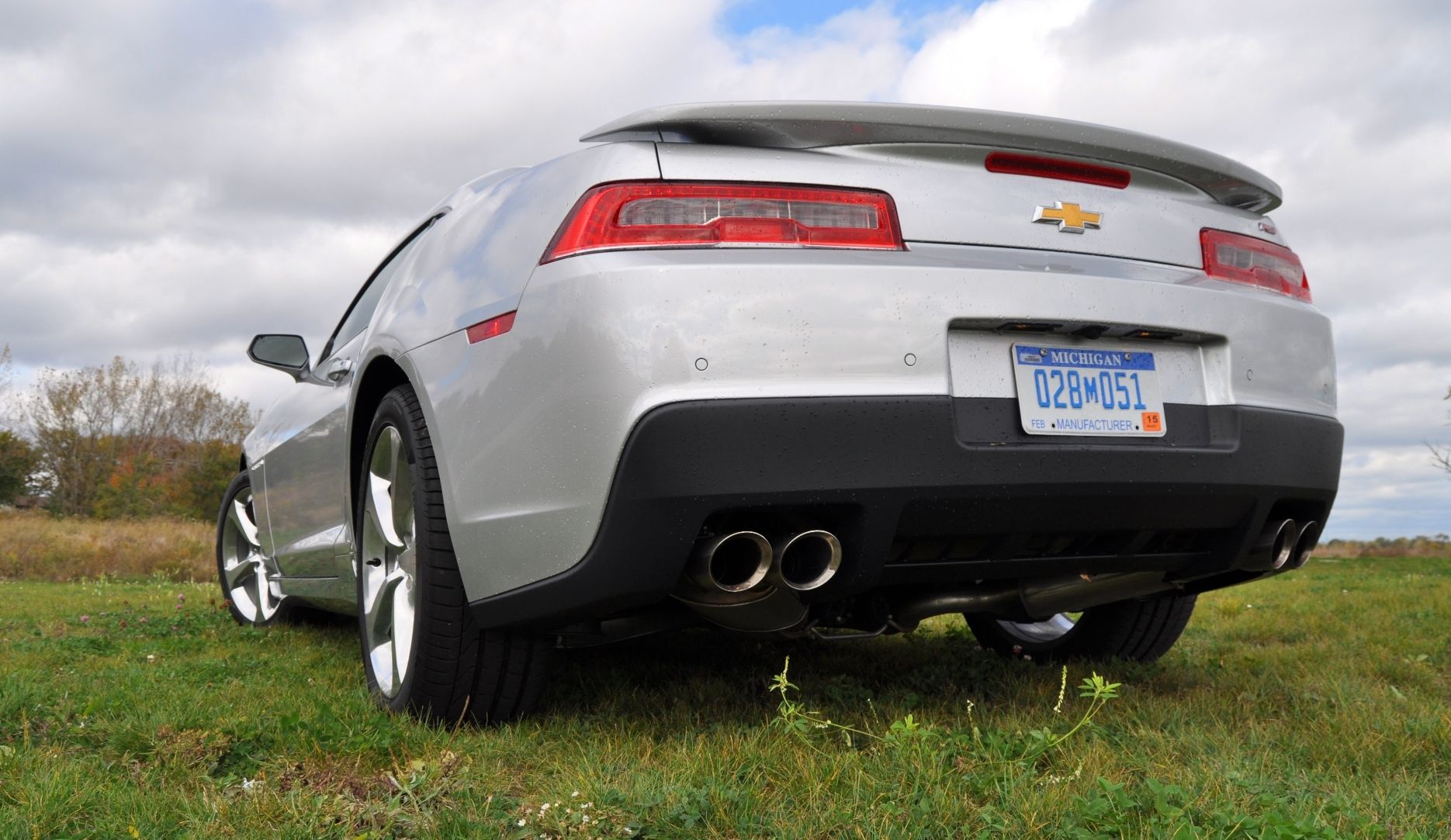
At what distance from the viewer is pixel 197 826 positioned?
6.42 feet

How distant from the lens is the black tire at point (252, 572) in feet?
17.3

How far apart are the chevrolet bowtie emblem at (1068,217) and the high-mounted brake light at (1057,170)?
91 millimetres

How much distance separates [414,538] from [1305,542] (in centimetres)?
219

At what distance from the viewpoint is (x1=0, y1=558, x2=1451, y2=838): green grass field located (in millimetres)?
1959

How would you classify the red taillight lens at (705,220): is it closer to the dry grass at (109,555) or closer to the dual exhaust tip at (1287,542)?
the dual exhaust tip at (1287,542)

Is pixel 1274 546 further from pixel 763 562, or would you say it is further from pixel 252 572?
pixel 252 572

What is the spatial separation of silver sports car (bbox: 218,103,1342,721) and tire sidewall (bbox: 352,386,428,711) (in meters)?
0.01

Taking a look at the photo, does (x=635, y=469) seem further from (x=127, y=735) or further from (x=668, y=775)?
(x=127, y=735)

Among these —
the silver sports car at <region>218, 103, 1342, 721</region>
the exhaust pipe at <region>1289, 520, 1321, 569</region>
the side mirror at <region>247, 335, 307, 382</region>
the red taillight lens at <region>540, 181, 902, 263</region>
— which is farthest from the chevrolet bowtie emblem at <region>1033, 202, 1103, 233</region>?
the side mirror at <region>247, 335, 307, 382</region>

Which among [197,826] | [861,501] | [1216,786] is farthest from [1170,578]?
[197,826]

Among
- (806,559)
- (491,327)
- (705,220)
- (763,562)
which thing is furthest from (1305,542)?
(491,327)

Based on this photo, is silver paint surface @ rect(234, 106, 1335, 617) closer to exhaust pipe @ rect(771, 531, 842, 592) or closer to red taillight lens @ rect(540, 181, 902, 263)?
red taillight lens @ rect(540, 181, 902, 263)

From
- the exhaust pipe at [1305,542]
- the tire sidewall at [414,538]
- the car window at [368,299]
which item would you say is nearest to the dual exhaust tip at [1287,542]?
the exhaust pipe at [1305,542]

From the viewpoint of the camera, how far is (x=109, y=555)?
45.1ft
